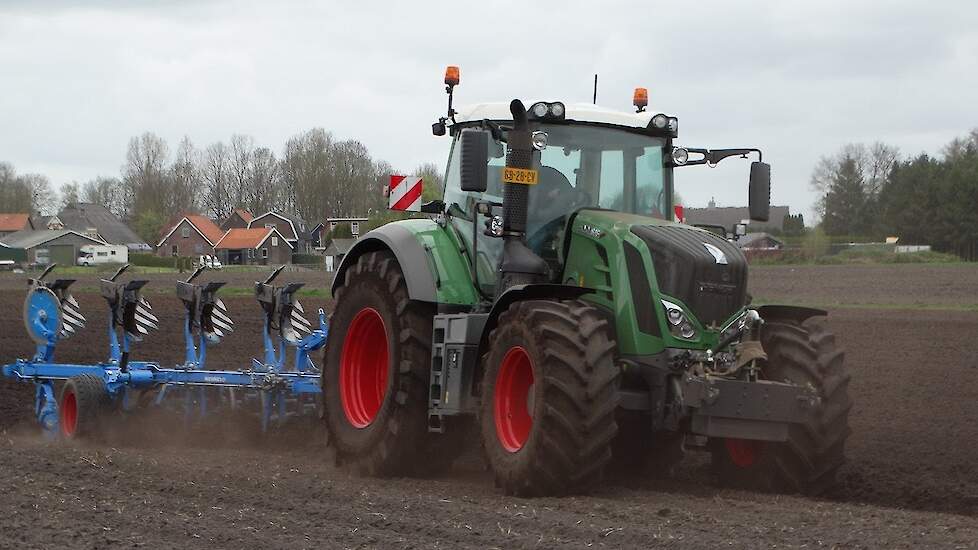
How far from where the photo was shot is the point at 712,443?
27.7 ft

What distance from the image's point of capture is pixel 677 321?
7688 millimetres

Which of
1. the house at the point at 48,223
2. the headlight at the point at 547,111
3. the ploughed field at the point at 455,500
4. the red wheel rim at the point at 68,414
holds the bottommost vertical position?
the red wheel rim at the point at 68,414

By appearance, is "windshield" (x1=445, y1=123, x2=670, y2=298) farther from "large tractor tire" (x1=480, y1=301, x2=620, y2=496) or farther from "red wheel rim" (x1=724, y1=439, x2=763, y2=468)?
"red wheel rim" (x1=724, y1=439, x2=763, y2=468)

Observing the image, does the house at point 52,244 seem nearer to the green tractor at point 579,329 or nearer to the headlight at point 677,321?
the green tractor at point 579,329

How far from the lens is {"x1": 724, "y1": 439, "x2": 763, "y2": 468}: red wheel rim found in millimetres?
8242

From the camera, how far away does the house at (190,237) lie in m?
82.9

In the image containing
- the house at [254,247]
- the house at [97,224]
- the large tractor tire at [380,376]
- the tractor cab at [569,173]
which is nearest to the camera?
the tractor cab at [569,173]

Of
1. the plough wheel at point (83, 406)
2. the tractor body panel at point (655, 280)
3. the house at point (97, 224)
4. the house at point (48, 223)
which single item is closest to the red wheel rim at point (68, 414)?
the plough wheel at point (83, 406)

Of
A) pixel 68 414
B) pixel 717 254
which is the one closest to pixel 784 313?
pixel 717 254

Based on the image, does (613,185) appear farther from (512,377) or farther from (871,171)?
(871,171)

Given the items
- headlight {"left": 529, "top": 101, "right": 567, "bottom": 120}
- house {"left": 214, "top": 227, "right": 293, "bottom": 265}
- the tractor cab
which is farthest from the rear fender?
house {"left": 214, "top": 227, "right": 293, "bottom": 265}

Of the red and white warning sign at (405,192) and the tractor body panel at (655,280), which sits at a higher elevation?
the red and white warning sign at (405,192)

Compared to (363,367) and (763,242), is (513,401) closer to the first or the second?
(363,367)

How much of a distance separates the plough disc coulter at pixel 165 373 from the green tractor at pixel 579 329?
2189mm
